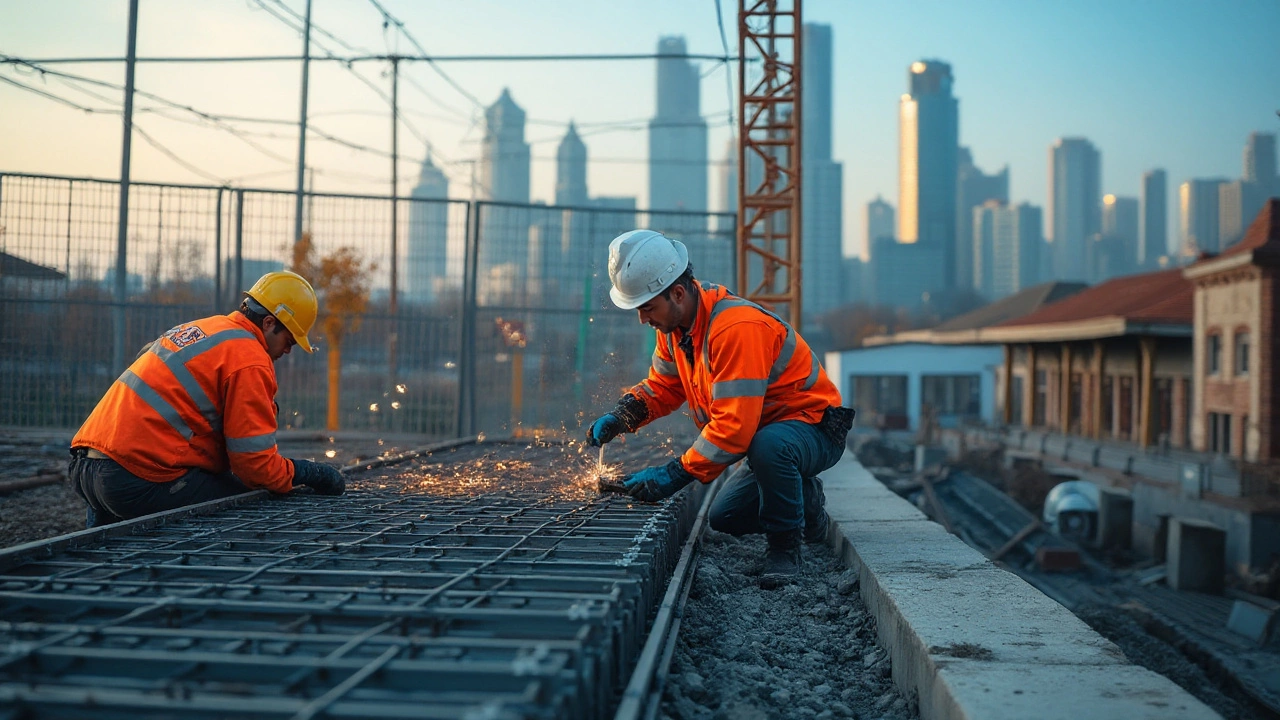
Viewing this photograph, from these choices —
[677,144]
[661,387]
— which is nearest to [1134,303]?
[661,387]

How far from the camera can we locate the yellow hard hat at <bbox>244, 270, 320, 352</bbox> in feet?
17.1

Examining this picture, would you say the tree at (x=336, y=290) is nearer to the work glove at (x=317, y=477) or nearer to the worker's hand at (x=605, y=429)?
the work glove at (x=317, y=477)

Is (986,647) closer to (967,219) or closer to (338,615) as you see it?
(338,615)

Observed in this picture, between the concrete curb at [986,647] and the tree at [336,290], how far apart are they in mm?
9443

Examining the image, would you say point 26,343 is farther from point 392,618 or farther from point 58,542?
point 392,618

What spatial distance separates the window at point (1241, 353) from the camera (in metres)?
25.4

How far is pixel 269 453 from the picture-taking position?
16.4 ft

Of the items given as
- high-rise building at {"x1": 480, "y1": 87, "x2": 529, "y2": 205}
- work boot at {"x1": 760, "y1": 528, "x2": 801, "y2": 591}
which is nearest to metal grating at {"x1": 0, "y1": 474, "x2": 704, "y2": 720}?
work boot at {"x1": 760, "y1": 528, "x2": 801, "y2": 591}

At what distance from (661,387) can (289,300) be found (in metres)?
2.03

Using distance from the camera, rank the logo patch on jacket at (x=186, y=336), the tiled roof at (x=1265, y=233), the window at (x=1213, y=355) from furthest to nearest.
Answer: the window at (x=1213, y=355), the tiled roof at (x=1265, y=233), the logo patch on jacket at (x=186, y=336)

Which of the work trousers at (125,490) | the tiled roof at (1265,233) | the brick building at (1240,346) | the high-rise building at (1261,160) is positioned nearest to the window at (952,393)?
the brick building at (1240,346)

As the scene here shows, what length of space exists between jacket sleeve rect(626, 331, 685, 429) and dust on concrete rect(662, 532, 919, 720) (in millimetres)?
850

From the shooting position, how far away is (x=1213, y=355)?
2716 cm

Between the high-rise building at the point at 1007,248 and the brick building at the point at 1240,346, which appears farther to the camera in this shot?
the high-rise building at the point at 1007,248
